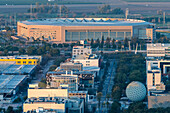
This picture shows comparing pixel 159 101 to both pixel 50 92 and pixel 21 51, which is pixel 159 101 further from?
pixel 21 51

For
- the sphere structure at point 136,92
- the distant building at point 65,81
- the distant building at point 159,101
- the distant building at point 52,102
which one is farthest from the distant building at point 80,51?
the distant building at point 52,102

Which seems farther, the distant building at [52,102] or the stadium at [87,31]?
the stadium at [87,31]

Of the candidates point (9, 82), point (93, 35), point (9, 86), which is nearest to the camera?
point (9, 86)

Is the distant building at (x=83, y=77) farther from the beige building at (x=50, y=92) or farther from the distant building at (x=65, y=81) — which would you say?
the beige building at (x=50, y=92)

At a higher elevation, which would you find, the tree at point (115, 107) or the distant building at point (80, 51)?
the distant building at point (80, 51)

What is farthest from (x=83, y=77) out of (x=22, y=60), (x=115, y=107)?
(x=22, y=60)

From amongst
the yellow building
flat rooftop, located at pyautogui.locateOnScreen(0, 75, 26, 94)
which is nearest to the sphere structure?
flat rooftop, located at pyautogui.locateOnScreen(0, 75, 26, 94)
